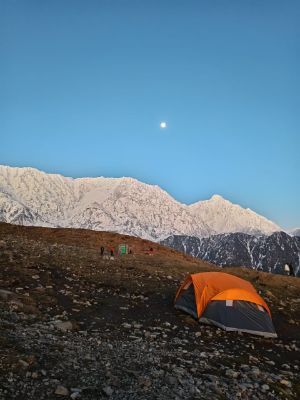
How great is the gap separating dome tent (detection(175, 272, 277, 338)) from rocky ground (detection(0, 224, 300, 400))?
560 mm

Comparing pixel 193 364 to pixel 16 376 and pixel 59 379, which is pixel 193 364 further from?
pixel 16 376

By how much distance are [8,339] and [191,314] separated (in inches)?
399

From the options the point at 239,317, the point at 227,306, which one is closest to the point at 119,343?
the point at 227,306

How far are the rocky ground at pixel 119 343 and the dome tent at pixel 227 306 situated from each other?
1.84 feet

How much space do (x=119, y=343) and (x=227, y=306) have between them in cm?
684

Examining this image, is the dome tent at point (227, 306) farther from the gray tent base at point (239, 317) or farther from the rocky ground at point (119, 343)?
the rocky ground at point (119, 343)

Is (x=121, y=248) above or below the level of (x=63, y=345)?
above

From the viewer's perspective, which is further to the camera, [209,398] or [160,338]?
[160,338]

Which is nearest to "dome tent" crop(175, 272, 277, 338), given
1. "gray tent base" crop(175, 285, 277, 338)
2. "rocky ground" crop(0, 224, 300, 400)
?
"gray tent base" crop(175, 285, 277, 338)

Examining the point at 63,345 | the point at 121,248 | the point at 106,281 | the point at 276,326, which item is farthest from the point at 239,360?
the point at 121,248

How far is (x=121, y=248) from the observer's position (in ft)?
141

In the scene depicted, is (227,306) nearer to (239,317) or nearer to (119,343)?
(239,317)

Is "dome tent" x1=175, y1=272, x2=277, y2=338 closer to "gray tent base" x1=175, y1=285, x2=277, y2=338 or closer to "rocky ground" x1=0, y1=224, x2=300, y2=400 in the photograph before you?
"gray tent base" x1=175, y1=285, x2=277, y2=338

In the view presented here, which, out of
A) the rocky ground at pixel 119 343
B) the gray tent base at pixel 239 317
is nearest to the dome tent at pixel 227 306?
the gray tent base at pixel 239 317
